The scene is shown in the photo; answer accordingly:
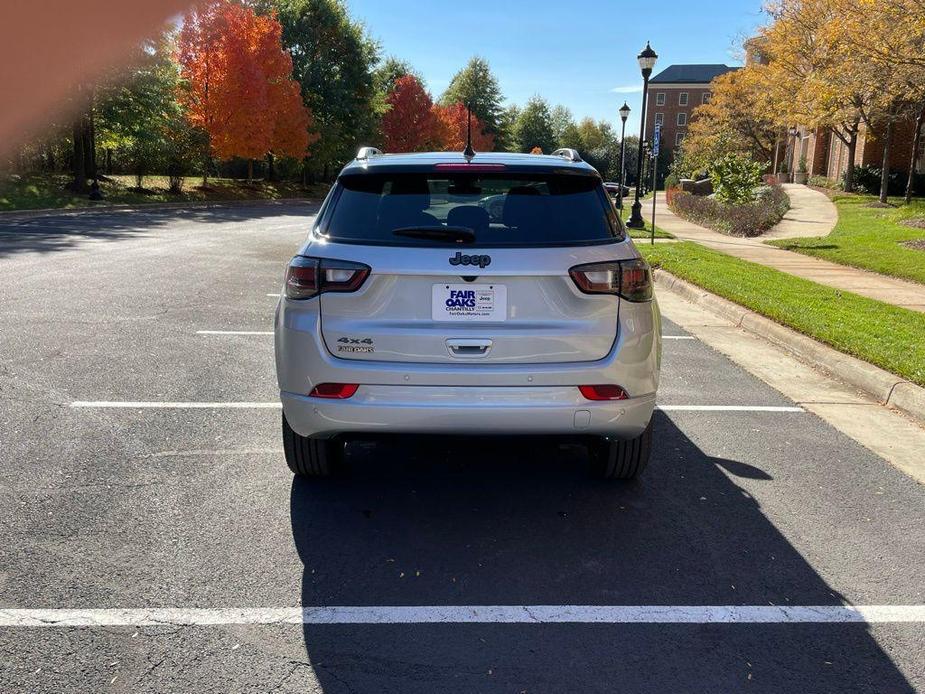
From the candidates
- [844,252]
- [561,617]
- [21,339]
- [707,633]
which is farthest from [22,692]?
[844,252]

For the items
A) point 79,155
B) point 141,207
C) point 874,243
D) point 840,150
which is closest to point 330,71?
point 79,155

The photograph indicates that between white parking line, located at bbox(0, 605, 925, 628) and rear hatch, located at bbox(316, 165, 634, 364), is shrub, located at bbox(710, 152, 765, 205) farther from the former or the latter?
white parking line, located at bbox(0, 605, 925, 628)

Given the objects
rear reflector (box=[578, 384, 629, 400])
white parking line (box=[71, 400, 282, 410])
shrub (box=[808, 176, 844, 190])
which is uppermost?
shrub (box=[808, 176, 844, 190])

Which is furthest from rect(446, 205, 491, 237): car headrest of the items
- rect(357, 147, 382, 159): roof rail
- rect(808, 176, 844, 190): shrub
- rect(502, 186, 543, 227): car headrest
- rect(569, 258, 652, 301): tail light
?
rect(808, 176, 844, 190): shrub

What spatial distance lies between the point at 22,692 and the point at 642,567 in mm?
2450

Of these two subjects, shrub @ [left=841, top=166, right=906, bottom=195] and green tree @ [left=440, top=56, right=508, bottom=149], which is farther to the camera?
green tree @ [left=440, top=56, right=508, bottom=149]

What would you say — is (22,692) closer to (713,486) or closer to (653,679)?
(653,679)

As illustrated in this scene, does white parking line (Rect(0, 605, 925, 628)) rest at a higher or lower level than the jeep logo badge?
lower

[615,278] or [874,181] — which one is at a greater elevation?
[874,181]

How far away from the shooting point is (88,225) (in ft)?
69.5

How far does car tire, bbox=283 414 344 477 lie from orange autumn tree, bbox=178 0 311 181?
3657cm

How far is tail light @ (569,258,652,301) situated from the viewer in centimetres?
380

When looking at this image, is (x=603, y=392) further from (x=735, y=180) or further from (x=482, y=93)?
(x=482, y=93)

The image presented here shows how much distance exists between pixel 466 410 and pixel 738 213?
71.2 ft
